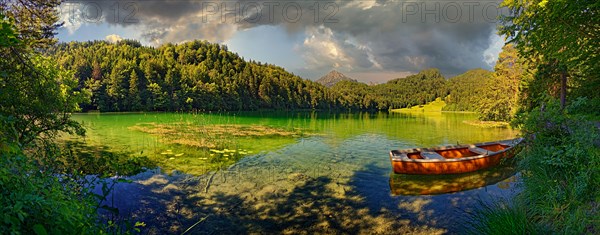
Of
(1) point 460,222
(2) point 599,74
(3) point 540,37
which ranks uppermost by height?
(3) point 540,37

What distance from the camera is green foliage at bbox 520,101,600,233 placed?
6.25 m

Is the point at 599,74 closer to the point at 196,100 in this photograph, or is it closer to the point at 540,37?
the point at 540,37

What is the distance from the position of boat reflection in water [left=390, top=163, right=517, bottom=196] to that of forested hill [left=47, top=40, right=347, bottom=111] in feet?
234

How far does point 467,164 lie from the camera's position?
17500 mm

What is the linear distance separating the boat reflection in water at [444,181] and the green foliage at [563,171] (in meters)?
5.61

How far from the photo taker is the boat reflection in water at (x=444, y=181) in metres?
14.5

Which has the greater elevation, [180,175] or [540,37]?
[540,37]

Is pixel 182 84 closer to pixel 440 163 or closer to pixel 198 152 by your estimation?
pixel 198 152

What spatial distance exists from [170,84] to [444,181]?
4055 inches

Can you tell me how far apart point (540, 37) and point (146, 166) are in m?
21.3

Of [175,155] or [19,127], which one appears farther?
[175,155]

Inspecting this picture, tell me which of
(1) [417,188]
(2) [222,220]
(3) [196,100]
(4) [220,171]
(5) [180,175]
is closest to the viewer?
(2) [222,220]

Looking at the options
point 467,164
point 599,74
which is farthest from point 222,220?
point 599,74

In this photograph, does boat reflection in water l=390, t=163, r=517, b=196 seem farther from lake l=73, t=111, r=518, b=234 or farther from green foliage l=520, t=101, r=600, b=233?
green foliage l=520, t=101, r=600, b=233
